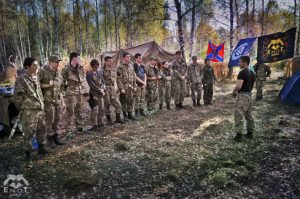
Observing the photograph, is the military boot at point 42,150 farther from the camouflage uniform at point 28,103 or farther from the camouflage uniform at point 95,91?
the camouflage uniform at point 95,91

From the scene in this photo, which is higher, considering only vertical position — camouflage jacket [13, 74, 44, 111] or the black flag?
the black flag

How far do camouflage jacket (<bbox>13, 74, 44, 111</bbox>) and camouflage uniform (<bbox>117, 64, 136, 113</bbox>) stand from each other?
283cm

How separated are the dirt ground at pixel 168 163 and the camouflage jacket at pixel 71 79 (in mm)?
1040

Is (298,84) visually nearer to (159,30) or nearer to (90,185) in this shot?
(90,185)

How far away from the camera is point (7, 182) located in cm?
386

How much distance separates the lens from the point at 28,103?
4.39 m

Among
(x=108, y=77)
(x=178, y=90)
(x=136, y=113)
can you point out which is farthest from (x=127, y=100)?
(x=178, y=90)

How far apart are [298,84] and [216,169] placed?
5.92 m

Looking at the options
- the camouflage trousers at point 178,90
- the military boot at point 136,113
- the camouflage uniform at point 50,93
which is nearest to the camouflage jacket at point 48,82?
the camouflage uniform at point 50,93

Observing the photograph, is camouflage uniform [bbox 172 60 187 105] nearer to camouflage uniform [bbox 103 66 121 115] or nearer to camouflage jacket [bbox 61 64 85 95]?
camouflage uniform [bbox 103 66 121 115]

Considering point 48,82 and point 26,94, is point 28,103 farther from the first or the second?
point 48,82

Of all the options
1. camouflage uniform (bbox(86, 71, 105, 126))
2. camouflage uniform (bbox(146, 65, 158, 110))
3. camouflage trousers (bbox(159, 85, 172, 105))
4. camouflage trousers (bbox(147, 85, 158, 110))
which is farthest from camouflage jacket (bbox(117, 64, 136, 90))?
camouflage trousers (bbox(159, 85, 172, 105))

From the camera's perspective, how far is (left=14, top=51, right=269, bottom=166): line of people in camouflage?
4.44 meters

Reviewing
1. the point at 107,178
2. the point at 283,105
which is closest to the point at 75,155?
the point at 107,178
